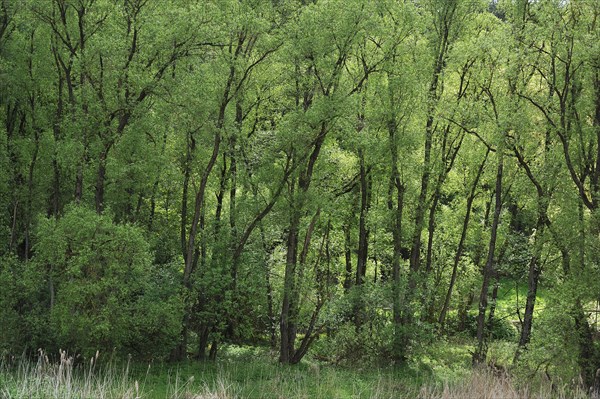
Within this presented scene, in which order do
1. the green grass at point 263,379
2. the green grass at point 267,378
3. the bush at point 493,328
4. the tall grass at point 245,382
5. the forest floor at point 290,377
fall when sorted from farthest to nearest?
1. the bush at point 493,328
2. the green grass at point 267,378
3. the forest floor at point 290,377
4. the green grass at point 263,379
5. the tall grass at point 245,382

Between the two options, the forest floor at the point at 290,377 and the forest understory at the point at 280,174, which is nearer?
the forest floor at the point at 290,377

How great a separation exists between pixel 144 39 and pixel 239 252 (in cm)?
663

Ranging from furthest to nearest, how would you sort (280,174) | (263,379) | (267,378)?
(280,174)
(263,379)
(267,378)

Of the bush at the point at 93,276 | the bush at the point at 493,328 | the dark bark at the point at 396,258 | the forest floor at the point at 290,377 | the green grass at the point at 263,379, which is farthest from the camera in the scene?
the bush at the point at 493,328

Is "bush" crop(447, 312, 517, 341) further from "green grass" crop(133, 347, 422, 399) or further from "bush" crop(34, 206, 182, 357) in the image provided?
"bush" crop(34, 206, 182, 357)

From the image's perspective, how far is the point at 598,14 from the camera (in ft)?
51.6

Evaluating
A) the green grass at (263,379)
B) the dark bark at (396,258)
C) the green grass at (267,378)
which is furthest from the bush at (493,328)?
the green grass at (267,378)

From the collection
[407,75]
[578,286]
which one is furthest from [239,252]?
[578,286]

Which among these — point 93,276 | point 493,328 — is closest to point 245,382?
point 93,276

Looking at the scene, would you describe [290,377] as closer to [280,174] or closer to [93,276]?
[93,276]

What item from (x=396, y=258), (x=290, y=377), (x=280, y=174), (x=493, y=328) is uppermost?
(x=280, y=174)

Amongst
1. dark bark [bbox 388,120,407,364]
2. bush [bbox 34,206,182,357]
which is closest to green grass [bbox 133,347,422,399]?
dark bark [bbox 388,120,407,364]

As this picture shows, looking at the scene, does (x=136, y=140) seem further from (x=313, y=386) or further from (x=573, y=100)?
(x=573, y=100)

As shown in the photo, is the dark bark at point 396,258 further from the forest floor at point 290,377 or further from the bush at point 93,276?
A: the bush at point 93,276
